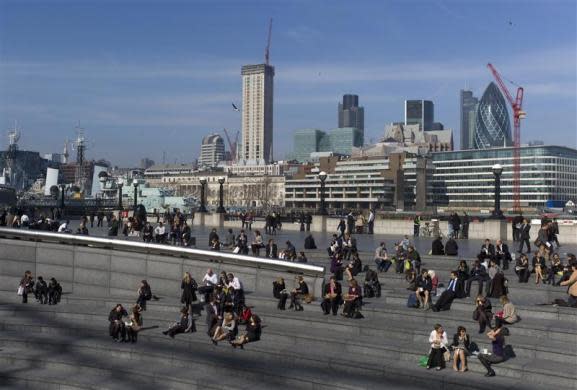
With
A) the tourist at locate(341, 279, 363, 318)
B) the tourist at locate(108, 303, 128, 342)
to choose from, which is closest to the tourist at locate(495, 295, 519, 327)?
the tourist at locate(341, 279, 363, 318)

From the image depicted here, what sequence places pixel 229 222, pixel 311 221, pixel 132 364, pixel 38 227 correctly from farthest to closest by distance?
pixel 229 222 < pixel 311 221 < pixel 38 227 < pixel 132 364

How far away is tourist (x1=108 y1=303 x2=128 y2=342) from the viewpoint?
16906 mm

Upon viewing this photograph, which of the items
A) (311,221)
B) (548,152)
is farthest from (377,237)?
(548,152)

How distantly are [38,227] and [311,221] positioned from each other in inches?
590

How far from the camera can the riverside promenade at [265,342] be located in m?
13.4

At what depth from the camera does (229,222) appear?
43188mm

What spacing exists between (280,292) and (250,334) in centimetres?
275

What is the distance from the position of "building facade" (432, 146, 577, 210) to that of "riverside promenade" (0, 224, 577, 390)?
14234 centimetres

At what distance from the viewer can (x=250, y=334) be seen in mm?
15789

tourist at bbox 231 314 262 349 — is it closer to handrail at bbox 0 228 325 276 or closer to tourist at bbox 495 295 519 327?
handrail at bbox 0 228 325 276

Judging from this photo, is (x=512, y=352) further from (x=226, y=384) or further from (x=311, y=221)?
(x=311, y=221)

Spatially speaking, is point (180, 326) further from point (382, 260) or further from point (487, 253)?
point (487, 253)

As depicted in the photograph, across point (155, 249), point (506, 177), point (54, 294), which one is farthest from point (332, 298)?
point (506, 177)

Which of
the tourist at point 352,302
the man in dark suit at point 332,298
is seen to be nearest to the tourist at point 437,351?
the tourist at point 352,302
